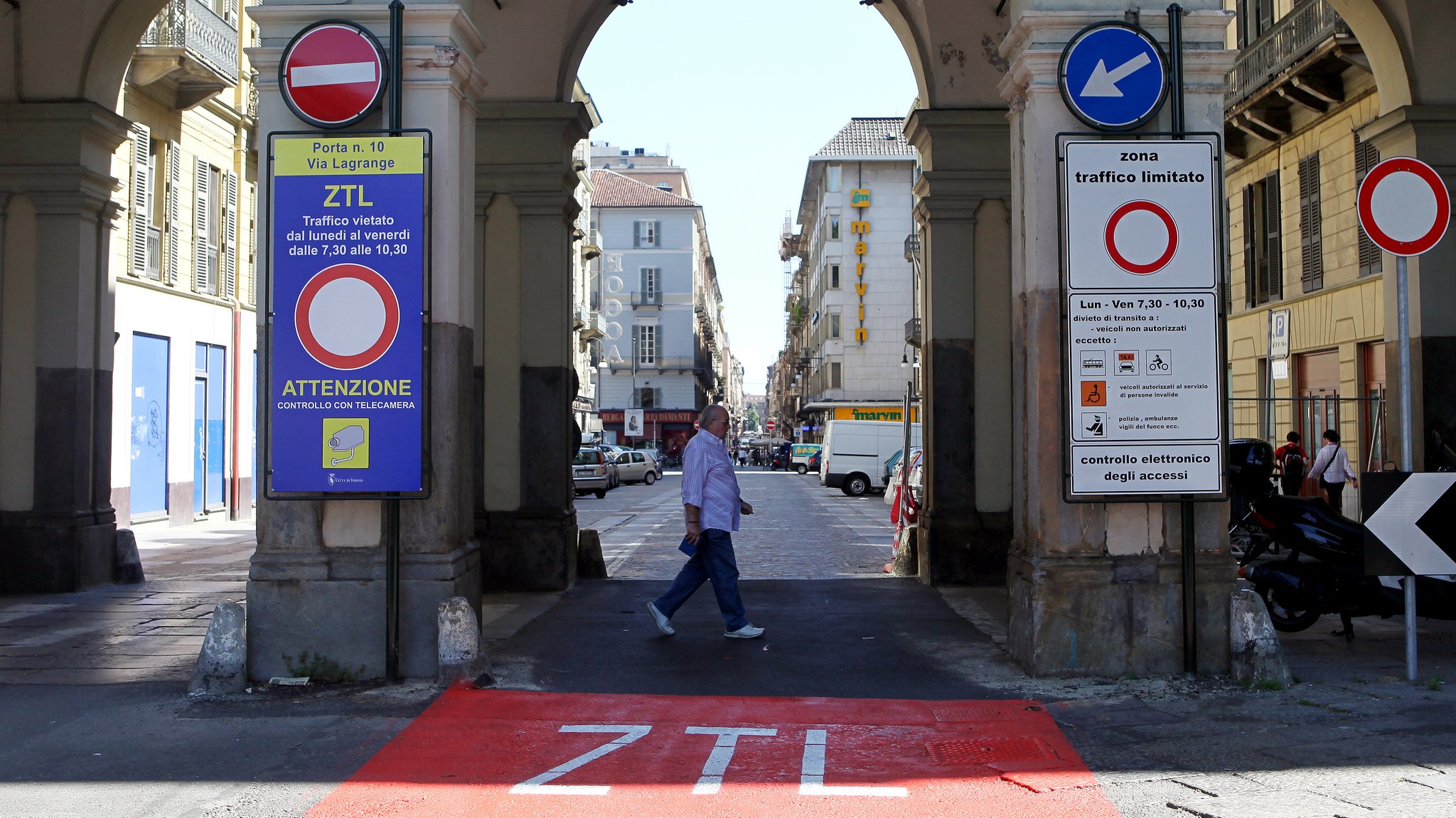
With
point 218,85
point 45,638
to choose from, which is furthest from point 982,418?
point 218,85

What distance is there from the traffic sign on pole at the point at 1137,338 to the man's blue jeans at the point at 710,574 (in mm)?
2504

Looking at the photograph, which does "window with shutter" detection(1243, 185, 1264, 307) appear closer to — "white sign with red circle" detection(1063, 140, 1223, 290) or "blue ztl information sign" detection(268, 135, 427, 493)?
"white sign with red circle" detection(1063, 140, 1223, 290)

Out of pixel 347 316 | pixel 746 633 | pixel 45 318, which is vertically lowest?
pixel 746 633

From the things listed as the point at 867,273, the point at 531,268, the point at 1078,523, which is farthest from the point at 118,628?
the point at 867,273

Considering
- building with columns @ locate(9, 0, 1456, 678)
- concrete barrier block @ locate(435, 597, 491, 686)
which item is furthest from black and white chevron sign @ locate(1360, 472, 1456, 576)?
concrete barrier block @ locate(435, 597, 491, 686)

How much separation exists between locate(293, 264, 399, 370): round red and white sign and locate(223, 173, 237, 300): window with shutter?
65.2 feet

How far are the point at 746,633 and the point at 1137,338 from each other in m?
3.21

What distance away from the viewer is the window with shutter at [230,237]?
2497 centimetres

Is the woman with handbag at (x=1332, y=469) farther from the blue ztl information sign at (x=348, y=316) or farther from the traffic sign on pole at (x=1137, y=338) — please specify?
the blue ztl information sign at (x=348, y=316)

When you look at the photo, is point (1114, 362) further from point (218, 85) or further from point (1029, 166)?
point (218, 85)

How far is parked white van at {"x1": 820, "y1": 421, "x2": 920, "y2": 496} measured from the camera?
121 feet

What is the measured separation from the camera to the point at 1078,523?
6961 mm

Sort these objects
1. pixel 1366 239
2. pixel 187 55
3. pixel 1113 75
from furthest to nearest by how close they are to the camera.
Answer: pixel 187 55
pixel 1366 239
pixel 1113 75

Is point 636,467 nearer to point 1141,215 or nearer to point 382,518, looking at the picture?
point 382,518
